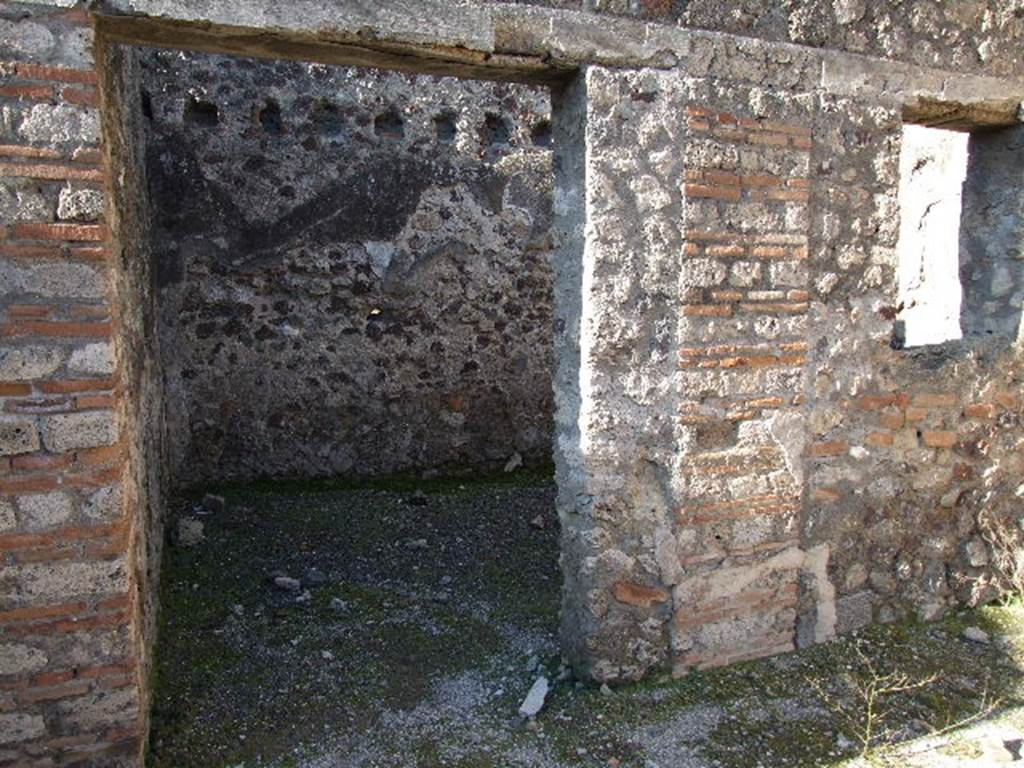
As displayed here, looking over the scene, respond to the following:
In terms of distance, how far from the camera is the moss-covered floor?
295 cm

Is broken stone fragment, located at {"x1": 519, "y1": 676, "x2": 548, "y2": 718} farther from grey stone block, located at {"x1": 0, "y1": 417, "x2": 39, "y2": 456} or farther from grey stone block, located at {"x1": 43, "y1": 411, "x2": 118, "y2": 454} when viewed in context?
grey stone block, located at {"x1": 0, "y1": 417, "x2": 39, "y2": 456}

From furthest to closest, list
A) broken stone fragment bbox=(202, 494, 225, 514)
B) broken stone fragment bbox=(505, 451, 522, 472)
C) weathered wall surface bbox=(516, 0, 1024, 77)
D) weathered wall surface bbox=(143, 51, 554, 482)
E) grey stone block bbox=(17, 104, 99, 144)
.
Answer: broken stone fragment bbox=(505, 451, 522, 472) → weathered wall surface bbox=(143, 51, 554, 482) → broken stone fragment bbox=(202, 494, 225, 514) → weathered wall surface bbox=(516, 0, 1024, 77) → grey stone block bbox=(17, 104, 99, 144)

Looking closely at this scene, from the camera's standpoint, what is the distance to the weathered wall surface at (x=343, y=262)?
5520mm

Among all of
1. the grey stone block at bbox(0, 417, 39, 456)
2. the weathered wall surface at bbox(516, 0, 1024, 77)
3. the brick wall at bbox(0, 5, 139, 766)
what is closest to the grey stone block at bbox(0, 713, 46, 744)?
the brick wall at bbox(0, 5, 139, 766)

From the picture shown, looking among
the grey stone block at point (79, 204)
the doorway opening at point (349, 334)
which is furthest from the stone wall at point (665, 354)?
the doorway opening at point (349, 334)

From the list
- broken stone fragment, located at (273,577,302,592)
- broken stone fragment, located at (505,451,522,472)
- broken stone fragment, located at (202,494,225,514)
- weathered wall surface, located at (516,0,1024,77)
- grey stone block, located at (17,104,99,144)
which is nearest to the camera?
grey stone block, located at (17,104,99,144)

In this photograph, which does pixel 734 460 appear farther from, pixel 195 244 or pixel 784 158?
pixel 195 244

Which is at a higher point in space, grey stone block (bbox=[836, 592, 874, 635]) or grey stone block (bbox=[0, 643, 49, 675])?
grey stone block (bbox=[0, 643, 49, 675])

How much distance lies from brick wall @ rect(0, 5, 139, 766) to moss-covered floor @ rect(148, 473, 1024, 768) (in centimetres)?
49

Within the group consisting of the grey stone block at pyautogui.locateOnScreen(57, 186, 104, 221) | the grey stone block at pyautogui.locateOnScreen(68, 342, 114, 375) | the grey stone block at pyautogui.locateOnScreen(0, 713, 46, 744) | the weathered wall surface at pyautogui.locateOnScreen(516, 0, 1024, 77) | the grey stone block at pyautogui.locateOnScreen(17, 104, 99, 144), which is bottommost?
the grey stone block at pyautogui.locateOnScreen(0, 713, 46, 744)

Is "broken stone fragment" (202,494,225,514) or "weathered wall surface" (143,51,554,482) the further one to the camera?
"weathered wall surface" (143,51,554,482)

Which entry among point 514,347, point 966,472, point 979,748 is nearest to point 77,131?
point 979,748

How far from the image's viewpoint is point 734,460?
3.27 meters

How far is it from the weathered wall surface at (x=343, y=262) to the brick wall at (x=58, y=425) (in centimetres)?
313
